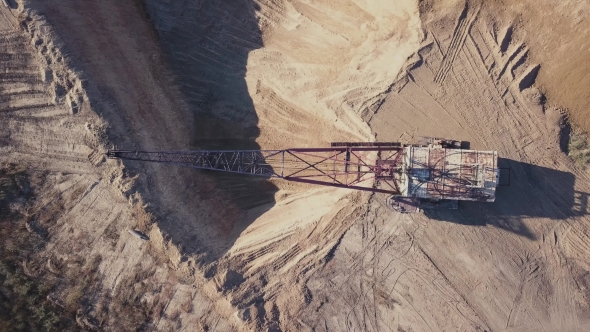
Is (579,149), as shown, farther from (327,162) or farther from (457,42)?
(327,162)

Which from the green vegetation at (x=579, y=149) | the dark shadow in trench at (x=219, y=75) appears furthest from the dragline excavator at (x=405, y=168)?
the green vegetation at (x=579, y=149)

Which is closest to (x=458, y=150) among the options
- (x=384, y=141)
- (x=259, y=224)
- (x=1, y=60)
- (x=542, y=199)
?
(x=384, y=141)

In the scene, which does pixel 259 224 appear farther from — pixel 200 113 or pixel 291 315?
pixel 200 113

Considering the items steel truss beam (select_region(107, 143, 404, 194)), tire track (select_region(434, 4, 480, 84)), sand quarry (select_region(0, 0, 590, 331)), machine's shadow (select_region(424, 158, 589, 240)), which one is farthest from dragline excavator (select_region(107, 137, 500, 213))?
tire track (select_region(434, 4, 480, 84))

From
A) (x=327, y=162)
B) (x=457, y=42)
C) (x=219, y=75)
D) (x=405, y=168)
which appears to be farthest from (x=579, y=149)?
(x=219, y=75)

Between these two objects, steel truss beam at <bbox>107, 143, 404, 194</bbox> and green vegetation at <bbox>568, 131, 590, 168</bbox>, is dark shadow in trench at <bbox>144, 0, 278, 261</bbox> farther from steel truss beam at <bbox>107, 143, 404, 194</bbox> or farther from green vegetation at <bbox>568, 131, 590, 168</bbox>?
green vegetation at <bbox>568, 131, 590, 168</bbox>

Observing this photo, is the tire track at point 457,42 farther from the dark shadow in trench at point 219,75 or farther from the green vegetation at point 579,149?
the dark shadow in trench at point 219,75

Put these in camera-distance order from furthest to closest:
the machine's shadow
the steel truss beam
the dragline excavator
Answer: the machine's shadow → the steel truss beam → the dragline excavator
